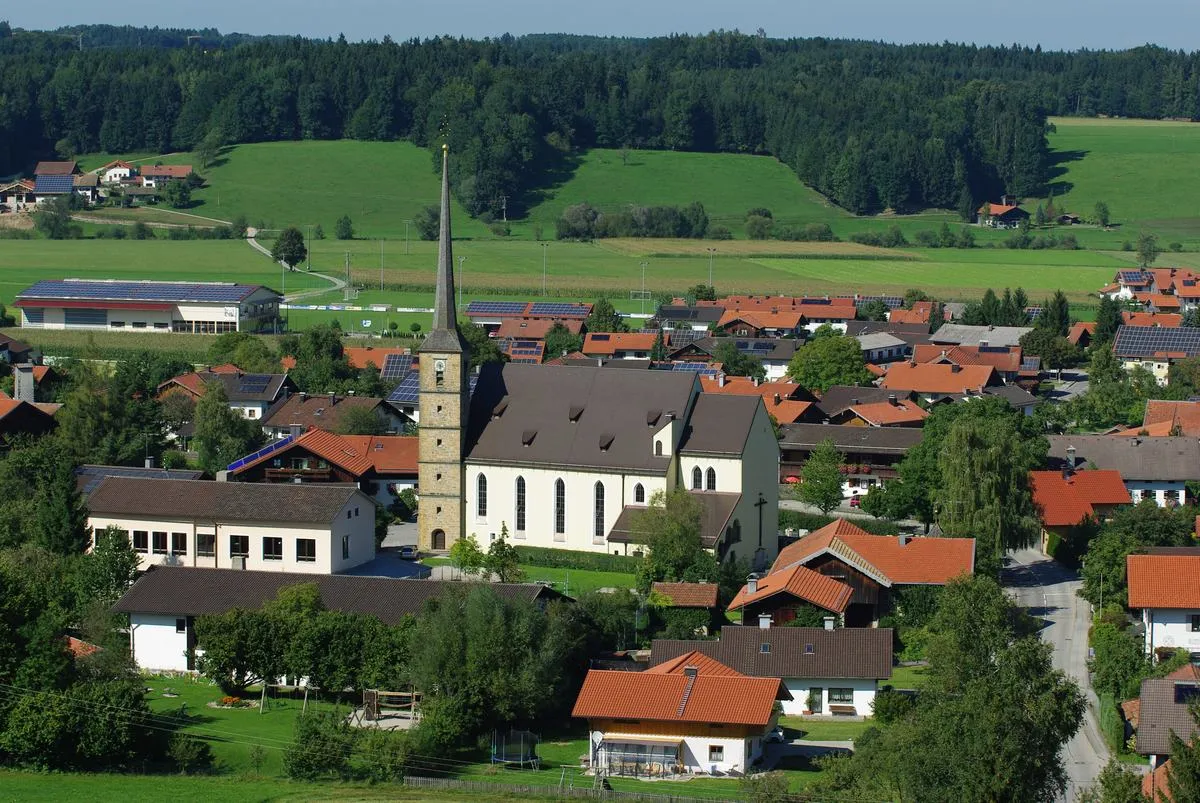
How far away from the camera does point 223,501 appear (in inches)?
1973

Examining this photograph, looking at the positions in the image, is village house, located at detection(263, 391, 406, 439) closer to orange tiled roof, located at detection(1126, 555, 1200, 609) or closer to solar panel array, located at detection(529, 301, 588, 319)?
orange tiled roof, located at detection(1126, 555, 1200, 609)

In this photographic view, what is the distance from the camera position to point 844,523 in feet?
168

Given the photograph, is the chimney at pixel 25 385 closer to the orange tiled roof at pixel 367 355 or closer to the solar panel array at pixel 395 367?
the solar panel array at pixel 395 367

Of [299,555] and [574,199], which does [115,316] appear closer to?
[299,555]

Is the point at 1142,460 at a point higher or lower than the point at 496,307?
higher

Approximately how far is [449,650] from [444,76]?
15641 cm

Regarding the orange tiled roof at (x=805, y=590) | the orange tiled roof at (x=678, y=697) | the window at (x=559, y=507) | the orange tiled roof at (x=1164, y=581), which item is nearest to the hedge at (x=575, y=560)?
the window at (x=559, y=507)

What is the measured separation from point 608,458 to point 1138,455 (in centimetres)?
1822

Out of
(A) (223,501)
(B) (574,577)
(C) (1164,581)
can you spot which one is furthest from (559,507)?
(C) (1164,581)

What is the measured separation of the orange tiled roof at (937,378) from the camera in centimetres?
7962

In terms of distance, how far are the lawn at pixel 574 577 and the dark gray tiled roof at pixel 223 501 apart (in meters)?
4.33

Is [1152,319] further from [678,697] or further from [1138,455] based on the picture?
[678,697]

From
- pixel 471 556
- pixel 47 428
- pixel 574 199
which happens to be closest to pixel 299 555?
pixel 471 556

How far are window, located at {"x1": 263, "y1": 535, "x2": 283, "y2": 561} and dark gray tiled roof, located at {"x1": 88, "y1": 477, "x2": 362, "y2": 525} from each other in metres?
0.51
